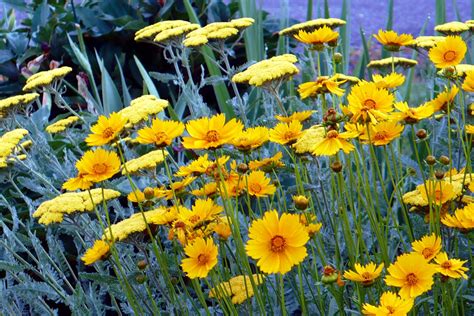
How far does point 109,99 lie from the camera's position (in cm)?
271

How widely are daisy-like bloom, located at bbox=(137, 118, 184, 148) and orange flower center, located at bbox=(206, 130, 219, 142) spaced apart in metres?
0.06

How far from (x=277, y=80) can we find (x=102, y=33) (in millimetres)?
1946

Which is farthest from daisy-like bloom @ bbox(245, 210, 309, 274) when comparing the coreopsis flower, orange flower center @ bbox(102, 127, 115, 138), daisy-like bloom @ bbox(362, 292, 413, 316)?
the coreopsis flower

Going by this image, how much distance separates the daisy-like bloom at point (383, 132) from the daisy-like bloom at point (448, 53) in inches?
5.2

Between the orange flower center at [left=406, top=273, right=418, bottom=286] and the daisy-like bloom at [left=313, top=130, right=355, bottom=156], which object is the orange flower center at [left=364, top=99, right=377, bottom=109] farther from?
the orange flower center at [left=406, top=273, right=418, bottom=286]

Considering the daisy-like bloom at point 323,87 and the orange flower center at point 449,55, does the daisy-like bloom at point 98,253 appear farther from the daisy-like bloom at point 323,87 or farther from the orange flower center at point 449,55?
the orange flower center at point 449,55

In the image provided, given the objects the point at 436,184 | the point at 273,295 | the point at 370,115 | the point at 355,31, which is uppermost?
the point at 370,115

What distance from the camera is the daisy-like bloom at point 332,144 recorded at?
116 centimetres

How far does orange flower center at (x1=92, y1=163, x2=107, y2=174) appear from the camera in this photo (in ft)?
4.04

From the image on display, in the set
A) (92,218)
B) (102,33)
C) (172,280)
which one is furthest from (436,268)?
(102,33)

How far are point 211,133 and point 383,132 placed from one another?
30 cm

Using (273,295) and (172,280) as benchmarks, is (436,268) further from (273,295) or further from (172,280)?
(273,295)

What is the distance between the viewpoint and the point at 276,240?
106 centimetres

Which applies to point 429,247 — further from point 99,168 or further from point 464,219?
point 99,168
